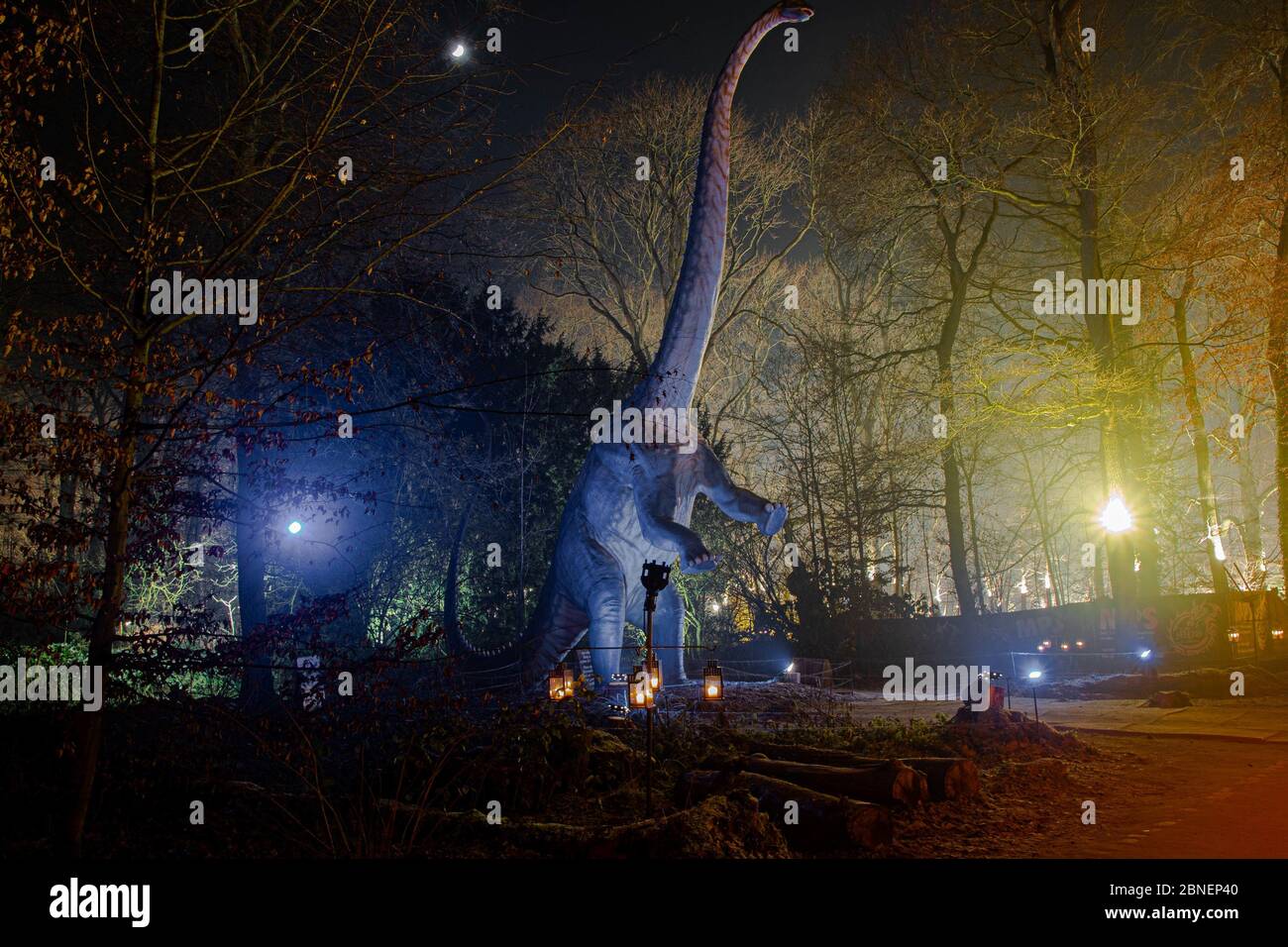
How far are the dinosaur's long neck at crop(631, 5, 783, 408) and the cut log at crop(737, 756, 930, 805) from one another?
4.93m

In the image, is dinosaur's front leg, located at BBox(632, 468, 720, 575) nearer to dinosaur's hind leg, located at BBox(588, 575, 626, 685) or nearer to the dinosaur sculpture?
the dinosaur sculpture

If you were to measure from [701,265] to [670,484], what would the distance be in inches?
102

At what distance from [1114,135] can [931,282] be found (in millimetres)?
6987

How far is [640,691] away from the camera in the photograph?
6871 millimetres

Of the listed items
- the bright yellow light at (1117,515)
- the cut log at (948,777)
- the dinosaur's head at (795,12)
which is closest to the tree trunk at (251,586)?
the dinosaur's head at (795,12)

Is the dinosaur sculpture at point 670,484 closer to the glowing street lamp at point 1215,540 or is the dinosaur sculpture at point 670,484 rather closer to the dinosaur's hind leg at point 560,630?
the dinosaur's hind leg at point 560,630

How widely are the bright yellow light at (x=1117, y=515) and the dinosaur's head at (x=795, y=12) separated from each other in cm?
1186

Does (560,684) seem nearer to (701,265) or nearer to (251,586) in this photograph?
(701,265)

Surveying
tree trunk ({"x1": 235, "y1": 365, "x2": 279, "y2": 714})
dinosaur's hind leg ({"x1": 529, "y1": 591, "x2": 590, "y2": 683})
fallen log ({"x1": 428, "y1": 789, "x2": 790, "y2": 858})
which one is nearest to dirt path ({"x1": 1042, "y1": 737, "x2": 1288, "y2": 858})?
fallen log ({"x1": 428, "y1": 789, "x2": 790, "y2": 858})

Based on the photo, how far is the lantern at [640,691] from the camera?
20.8ft

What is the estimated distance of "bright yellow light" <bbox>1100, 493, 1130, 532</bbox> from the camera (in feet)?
57.7

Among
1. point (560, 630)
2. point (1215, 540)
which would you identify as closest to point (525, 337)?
point (560, 630)
